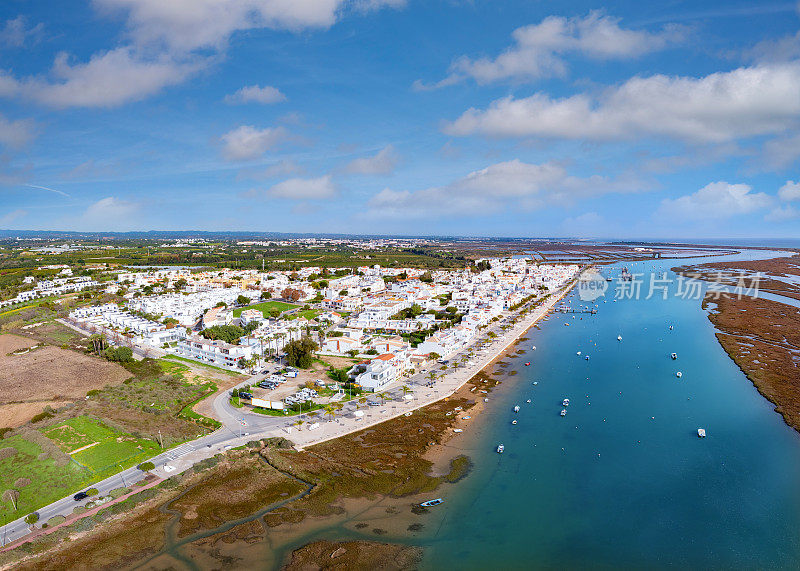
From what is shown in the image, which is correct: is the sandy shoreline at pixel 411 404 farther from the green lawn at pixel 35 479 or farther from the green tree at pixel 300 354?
the green tree at pixel 300 354

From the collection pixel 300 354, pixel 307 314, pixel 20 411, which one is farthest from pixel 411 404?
pixel 307 314

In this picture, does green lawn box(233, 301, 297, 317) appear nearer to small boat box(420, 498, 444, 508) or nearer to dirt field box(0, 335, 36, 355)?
dirt field box(0, 335, 36, 355)

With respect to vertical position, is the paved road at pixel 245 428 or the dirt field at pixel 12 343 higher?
the dirt field at pixel 12 343

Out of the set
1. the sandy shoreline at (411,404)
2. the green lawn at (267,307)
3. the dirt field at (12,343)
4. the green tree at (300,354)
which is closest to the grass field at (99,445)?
the sandy shoreline at (411,404)

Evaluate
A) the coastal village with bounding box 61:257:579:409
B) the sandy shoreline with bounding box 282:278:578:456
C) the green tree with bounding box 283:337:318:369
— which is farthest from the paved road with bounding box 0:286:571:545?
the green tree with bounding box 283:337:318:369

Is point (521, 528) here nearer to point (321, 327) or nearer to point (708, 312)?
point (321, 327)

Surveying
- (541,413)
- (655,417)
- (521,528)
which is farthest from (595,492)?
(655,417)
